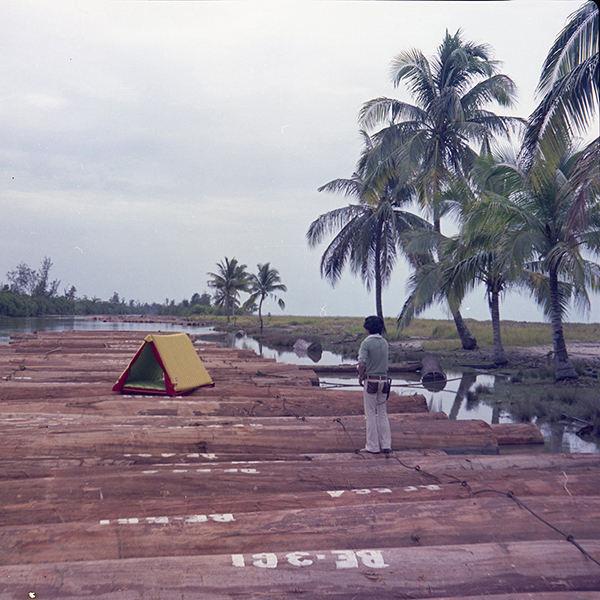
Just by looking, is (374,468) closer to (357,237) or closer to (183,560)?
(183,560)

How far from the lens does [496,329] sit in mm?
15961

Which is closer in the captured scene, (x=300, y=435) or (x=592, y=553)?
(x=592, y=553)

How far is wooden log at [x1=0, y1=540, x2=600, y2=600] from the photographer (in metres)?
2.19

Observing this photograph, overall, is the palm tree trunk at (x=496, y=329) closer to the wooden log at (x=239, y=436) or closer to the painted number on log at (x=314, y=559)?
the wooden log at (x=239, y=436)

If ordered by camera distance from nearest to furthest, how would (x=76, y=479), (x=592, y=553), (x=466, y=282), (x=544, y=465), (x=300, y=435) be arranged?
1. (x=592, y=553)
2. (x=76, y=479)
3. (x=544, y=465)
4. (x=300, y=435)
5. (x=466, y=282)

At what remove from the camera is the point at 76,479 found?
341cm

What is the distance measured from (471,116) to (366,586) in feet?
65.2

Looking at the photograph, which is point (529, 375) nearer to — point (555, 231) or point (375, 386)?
point (555, 231)

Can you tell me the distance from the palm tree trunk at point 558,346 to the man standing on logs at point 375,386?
353 inches

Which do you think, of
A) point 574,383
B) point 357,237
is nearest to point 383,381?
point 574,383

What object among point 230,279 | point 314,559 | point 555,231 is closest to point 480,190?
point 555,231

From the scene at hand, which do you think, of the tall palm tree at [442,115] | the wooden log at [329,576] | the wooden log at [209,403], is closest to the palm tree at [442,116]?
the tall palm tree at [442,115]

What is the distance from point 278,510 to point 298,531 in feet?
1.13

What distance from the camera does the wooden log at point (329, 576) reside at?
2193 mm
